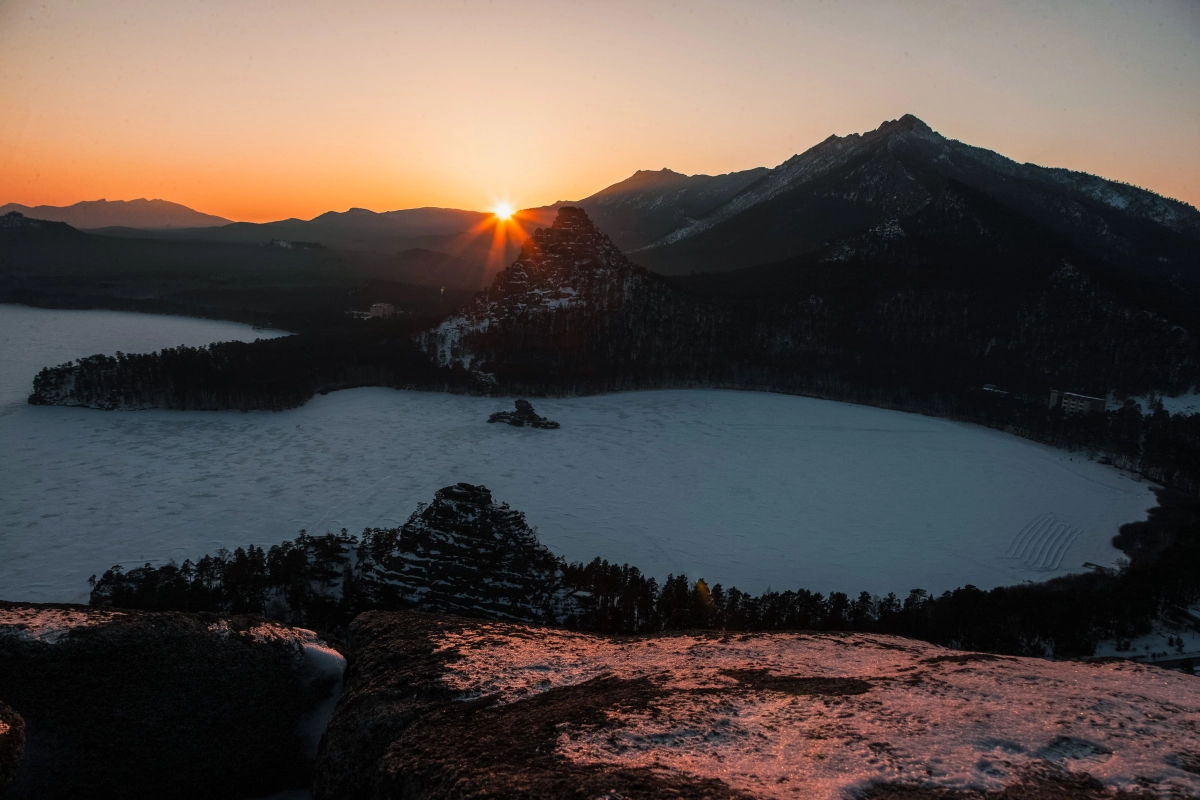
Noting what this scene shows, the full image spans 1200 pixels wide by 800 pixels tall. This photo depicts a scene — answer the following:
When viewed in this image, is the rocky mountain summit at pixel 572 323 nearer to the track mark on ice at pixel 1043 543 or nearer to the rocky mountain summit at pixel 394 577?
the rocky mountain summit at pixel 394 577

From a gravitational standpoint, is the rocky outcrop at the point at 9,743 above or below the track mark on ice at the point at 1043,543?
above

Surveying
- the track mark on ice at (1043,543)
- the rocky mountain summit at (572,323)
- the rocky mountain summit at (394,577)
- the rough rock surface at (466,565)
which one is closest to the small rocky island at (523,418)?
the rocky mountain summit at (572,323)

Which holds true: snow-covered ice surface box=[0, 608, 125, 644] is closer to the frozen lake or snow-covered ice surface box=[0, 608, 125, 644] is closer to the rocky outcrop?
the rocky outcrop

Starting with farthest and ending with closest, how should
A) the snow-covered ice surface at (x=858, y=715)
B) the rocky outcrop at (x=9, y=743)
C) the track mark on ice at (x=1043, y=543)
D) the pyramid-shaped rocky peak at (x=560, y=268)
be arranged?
the pyramid-shaped rocky peak at (x=560, y=268)
the track mark on ice at (x=1043, y=543)
the rocky outcrop at (x=9, y=743)
the snow-covered ice surface at (x=858, y=715)

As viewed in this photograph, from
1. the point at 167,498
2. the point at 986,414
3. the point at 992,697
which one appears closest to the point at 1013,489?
the point at 986,414

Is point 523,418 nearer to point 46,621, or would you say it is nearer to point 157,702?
point 46,621

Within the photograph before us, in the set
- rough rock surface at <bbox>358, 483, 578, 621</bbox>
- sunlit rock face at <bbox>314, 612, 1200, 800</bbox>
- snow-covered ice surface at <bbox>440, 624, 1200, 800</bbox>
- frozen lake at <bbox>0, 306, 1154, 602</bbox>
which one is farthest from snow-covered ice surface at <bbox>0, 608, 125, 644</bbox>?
frozen lake at <bbox>0, 306, 1154, 602</bbox>
